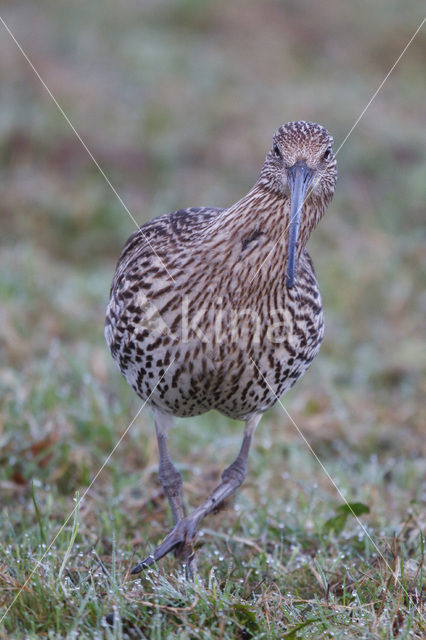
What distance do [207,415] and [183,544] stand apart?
2.42 meters

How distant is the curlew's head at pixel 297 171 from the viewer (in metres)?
3.72

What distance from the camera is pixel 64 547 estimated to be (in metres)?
4.23

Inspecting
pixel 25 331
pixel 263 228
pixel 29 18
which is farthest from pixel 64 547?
pixel 29 18

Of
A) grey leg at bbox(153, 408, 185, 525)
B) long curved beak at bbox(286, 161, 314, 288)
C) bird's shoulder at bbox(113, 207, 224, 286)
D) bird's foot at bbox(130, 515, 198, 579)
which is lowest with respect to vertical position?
bird's foot at bbox(130, 515, 198, 579)

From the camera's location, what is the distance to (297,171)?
373 cm

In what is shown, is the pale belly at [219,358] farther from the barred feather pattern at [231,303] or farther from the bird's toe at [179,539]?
the bird's toe at [179,539]

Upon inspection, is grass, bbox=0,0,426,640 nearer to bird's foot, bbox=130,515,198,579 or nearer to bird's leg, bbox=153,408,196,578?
bird's foot, bbox=130,515,198,579

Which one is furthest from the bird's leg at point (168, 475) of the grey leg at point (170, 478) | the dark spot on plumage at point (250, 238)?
the dark spot on plumage at point (250, 238)

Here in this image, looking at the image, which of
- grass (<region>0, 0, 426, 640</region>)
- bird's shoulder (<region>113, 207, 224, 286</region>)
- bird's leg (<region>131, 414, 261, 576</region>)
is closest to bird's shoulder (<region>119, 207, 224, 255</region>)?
bird's shoulder (<region>113, 207, 224, 286</region>)

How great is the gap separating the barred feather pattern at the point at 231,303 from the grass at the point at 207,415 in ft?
2.32

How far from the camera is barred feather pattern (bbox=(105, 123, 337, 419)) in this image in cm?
379

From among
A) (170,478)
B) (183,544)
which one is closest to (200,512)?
(183,544)

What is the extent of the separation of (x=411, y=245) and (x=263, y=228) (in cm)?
562

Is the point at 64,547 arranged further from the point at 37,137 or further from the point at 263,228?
the point at 37,137
